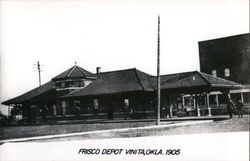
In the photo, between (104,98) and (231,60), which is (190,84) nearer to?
(104,98)

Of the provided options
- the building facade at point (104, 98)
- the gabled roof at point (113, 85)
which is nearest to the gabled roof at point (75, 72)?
the building facade at point (104, 98)

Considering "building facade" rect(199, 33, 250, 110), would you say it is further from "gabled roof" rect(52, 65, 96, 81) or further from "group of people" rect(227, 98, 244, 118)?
"gabled roof" rect(52, 65, 96, 81)

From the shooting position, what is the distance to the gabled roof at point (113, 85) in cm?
1978

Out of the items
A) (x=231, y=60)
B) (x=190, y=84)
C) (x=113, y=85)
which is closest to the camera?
(x=231, y=60)

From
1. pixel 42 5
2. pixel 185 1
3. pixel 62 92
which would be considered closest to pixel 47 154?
pixel 42 5

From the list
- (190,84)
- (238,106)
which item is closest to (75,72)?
(190,84)

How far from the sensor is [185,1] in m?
10.1

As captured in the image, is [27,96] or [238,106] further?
[27,96]

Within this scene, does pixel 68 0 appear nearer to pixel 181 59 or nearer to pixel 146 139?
pixel 181 59

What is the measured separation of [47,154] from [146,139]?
9.72ft

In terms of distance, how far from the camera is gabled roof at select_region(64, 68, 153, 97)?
779 inches

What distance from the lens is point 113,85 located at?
2145cm

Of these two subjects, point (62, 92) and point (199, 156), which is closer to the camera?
point (199, 156)

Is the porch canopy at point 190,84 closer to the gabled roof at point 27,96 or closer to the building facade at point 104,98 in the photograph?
the building facade at point 104,98
